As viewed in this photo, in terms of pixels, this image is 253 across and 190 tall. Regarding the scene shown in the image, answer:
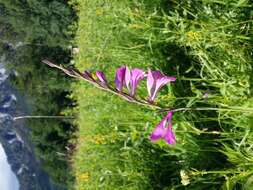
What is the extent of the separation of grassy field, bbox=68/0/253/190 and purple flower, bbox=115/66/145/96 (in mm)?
219

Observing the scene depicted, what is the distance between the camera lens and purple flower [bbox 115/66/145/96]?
0.87m

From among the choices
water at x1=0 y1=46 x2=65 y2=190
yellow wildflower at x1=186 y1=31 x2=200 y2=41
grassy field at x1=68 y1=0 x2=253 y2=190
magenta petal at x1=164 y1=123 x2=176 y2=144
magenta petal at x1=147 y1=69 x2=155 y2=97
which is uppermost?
magenta petal at x1=147 y1=69 x2=155 y2=97

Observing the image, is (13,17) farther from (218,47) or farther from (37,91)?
(218,47)

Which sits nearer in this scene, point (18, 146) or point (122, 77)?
point (122, 77)

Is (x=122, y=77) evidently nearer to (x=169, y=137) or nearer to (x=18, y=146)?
(x=169, y=137)

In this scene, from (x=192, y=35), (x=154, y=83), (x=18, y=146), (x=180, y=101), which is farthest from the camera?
(x=18, y=146)

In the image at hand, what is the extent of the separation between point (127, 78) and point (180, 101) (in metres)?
1.19

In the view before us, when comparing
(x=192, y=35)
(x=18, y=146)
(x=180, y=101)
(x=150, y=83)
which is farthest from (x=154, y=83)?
(x=18, y=146)

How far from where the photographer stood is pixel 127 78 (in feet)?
2.89

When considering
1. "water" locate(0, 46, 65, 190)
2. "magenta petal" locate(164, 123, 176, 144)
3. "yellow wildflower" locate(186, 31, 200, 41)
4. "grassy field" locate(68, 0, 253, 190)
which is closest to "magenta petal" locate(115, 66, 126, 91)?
"magenta petal" locate(164, 123, 176, 144)

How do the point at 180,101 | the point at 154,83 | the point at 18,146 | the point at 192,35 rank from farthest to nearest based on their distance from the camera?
1. the point at 18,146
2. the point at 180,101
3. the point at 192,35
4. the point at 154,83

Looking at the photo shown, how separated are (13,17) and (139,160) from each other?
7.54 meters

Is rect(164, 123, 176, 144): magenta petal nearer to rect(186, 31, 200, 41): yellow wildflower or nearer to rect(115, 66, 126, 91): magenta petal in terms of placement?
rect(115, 66, 126, 91): magenta petal

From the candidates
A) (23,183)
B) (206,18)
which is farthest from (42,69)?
(23,183)
